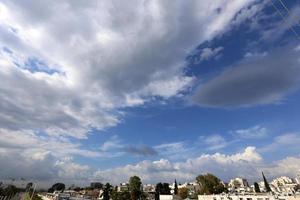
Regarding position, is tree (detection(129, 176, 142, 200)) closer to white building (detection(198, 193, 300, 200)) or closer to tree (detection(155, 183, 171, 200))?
tree (detection(155, 183, 171, 200))

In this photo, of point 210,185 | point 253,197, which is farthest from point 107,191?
point 253,197

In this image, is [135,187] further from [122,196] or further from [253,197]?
[253,197]

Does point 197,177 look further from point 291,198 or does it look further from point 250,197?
point 291,198

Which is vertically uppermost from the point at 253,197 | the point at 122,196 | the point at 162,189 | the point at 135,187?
the point at 162,189

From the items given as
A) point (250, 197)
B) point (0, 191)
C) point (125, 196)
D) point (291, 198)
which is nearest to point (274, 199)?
point (291, 198)

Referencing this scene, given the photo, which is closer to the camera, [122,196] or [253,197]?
[253,197]

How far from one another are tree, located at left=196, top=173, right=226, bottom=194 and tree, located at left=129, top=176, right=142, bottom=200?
30681 millimetres

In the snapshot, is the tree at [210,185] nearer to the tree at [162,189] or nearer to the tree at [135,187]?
the tree at [135,187]

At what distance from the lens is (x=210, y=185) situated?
115125 millimetres

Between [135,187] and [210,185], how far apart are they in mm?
36611

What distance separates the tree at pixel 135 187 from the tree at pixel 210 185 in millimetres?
30681

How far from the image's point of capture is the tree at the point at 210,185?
11441 centimetres

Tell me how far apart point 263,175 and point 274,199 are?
2911 inches

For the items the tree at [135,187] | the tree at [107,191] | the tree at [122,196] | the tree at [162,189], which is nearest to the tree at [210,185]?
the tree at [135,187]
